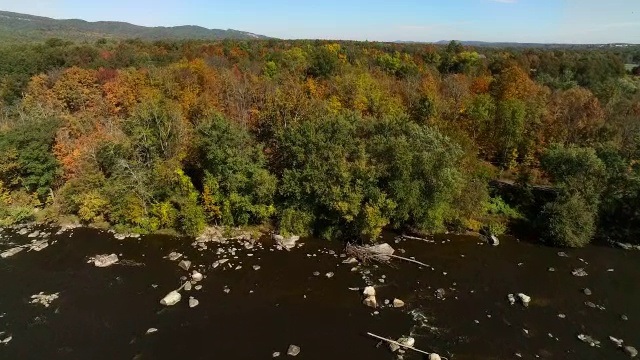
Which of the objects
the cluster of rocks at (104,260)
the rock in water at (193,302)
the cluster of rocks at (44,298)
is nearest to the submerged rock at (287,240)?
the rock in water at (193,302)

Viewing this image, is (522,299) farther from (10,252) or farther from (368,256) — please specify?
(10,252)

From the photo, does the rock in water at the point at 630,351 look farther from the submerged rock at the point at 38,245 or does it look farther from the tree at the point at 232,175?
the submerged rock at the point at 38,245

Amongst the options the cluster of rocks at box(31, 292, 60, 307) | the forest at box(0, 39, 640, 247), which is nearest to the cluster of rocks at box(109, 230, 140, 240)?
the forest at box(0, 39, 640, 247)

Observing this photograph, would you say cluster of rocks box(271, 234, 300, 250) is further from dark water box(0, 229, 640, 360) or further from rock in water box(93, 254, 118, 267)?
rock in water box(93, 254, 118, 267)

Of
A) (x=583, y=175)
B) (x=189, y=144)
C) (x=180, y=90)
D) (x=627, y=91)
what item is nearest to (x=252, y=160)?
(x=189, y=144)

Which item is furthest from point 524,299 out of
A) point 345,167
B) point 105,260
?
point 105,260

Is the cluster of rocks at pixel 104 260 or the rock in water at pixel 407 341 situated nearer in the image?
the rock in water at pixel 407 341

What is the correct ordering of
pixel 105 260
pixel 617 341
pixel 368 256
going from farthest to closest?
pixel 368 256, pixel 105 260, pixel 617 341

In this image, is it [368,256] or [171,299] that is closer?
[171,299]
